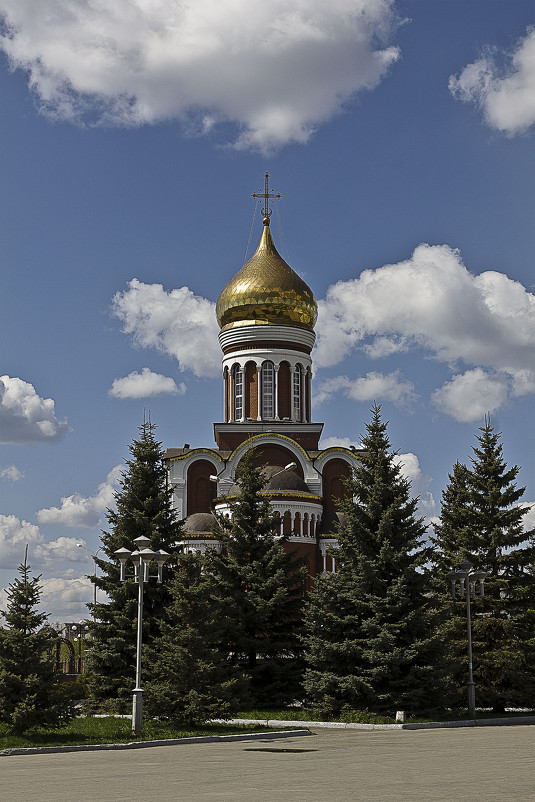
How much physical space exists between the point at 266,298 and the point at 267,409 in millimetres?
5231

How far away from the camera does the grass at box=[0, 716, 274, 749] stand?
47.2 ft

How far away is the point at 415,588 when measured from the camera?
64.2 ft

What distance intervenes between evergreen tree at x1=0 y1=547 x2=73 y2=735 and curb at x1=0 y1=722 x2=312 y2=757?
→ 3.76 ft

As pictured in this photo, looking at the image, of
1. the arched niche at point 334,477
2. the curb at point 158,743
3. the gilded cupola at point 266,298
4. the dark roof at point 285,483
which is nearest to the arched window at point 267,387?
the gilded cupola at point 266,298

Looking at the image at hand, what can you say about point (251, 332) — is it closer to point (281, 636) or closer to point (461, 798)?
point (281, 636)

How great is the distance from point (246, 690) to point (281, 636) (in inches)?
104

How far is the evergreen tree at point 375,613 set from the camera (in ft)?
61.0

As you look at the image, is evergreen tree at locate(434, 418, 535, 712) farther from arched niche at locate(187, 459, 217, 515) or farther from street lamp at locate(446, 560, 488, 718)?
arched niche at locate(187, 459, 217, 515)

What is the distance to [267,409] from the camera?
41969mm

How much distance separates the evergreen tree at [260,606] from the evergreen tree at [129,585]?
1.53 meters

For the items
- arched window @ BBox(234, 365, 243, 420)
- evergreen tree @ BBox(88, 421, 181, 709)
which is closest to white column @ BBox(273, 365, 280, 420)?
arched window @ BBox(234, 365, 243, 420)

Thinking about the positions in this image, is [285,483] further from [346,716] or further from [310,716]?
[346,716]

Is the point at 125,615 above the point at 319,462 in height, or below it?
below

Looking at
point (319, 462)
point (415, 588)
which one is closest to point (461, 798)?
point (415, 588)
